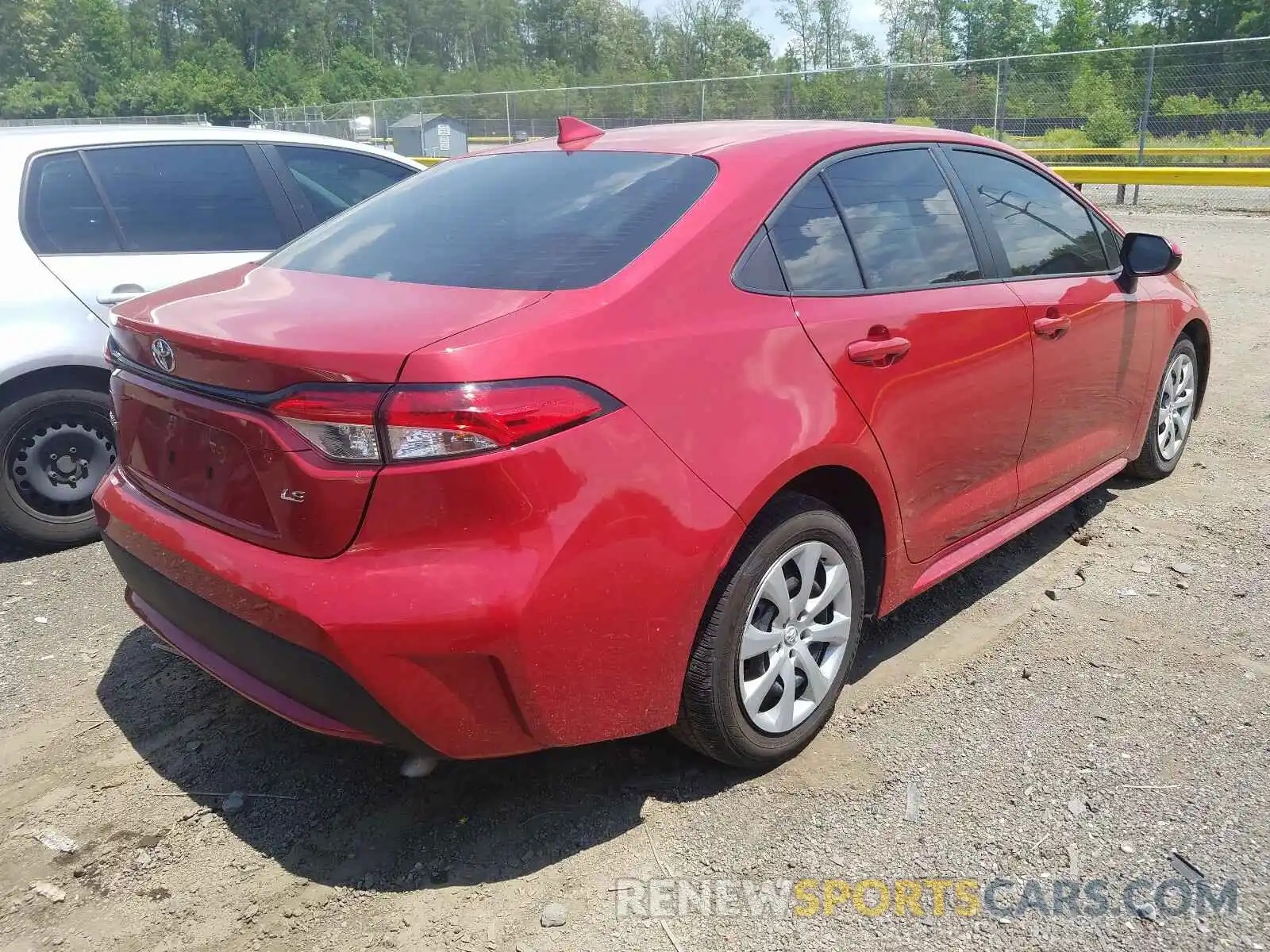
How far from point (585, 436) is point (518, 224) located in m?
0.85

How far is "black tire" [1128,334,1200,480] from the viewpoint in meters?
4.68

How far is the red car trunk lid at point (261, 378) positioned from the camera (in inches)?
83.9

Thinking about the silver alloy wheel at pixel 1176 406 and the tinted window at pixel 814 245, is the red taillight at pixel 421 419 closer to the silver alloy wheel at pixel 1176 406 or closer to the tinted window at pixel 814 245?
the tinted window at pixel 814 245

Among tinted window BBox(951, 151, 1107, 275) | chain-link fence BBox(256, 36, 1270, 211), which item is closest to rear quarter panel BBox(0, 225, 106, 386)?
tinted window BBox(951, 151, 1107, 275)

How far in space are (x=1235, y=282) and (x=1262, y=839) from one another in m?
9.06

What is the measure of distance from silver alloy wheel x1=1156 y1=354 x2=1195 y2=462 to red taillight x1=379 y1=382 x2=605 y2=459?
3.66m

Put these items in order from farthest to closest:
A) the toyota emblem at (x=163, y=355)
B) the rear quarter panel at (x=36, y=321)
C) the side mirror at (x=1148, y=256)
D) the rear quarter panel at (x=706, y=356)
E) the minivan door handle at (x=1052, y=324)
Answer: the rear quarter panel at (x=36, y=321) < the side mirror at (x=1148, y=256) < the minivan door handle at (x=1052, y=324) < the toyota emblem at (x=163, y=355) < the rear quarter panel at (x=706, y=356)

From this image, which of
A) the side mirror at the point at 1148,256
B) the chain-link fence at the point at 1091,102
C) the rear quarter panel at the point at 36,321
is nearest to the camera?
the side mirror at the point at 1148,256

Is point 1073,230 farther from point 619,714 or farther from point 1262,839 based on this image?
point 619,714

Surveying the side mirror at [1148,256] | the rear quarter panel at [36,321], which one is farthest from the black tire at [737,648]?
the rear quarter panel at [36,321]

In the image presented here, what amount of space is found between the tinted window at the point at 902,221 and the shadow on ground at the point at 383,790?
4.29 feet

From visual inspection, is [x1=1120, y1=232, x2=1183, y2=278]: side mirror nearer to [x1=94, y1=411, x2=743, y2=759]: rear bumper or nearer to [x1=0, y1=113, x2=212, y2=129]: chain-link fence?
[x1=94, y1=411, x2=743, y2=759]: rear bumper

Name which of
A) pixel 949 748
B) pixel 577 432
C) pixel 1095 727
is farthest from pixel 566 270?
pixel 1095 727

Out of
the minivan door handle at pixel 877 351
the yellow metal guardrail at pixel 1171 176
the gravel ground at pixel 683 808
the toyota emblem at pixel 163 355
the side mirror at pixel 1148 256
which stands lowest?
the gravel ground at pixel 683 808
